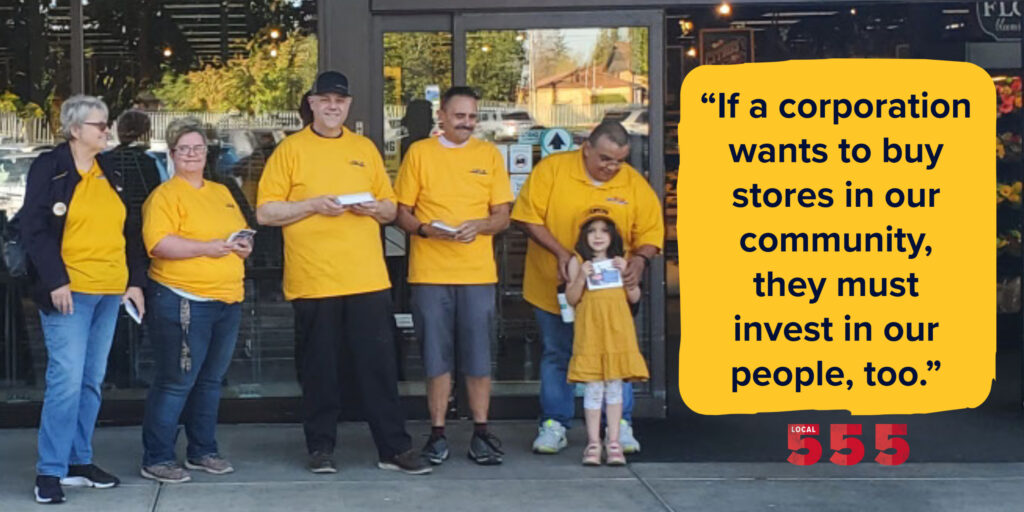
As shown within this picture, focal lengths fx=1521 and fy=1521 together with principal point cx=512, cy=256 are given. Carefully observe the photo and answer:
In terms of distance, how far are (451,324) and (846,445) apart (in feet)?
6.19

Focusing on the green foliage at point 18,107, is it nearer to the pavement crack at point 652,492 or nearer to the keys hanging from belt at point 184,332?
the keys hanging from belt at point 184,332

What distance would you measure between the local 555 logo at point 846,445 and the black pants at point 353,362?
5.81 feet

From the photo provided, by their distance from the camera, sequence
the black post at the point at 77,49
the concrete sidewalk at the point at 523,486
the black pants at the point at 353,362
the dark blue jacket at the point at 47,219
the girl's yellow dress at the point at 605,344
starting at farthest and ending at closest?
1. the black post at the point at 77,49
2. the girl's yellow dress at the point at 605,344
3. the black pants at the point at 353,362
4. the concrete sidewalk at the point at 523,486
5. the dark blue jacket at the point at 47,219

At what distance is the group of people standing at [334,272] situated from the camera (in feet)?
20.7

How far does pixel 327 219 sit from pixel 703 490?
204 centimetres

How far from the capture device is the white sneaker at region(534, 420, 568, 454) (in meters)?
7.33

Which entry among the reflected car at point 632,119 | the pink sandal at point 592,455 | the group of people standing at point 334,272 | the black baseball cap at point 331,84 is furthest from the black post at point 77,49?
the pink sandal at point 592,455

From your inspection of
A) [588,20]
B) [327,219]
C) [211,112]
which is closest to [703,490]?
[327,219]

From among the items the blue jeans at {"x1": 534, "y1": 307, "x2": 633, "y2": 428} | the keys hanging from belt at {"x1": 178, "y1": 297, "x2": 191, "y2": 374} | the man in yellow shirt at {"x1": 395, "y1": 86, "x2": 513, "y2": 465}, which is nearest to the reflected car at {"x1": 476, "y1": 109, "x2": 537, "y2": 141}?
the man in yellow shirt at {"x1": 395, "y1": 86, "x2": 513, "y2": 465}

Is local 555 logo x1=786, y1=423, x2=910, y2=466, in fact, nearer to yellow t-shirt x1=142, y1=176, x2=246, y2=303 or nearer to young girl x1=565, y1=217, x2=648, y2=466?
young girl x1=565, y1=217, x2=648, y2=466

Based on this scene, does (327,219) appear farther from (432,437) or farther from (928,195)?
(928,195)

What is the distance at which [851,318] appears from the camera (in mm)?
6336

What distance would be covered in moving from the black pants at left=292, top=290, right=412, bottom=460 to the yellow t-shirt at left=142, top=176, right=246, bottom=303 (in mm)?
412

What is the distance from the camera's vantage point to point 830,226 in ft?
20.7
